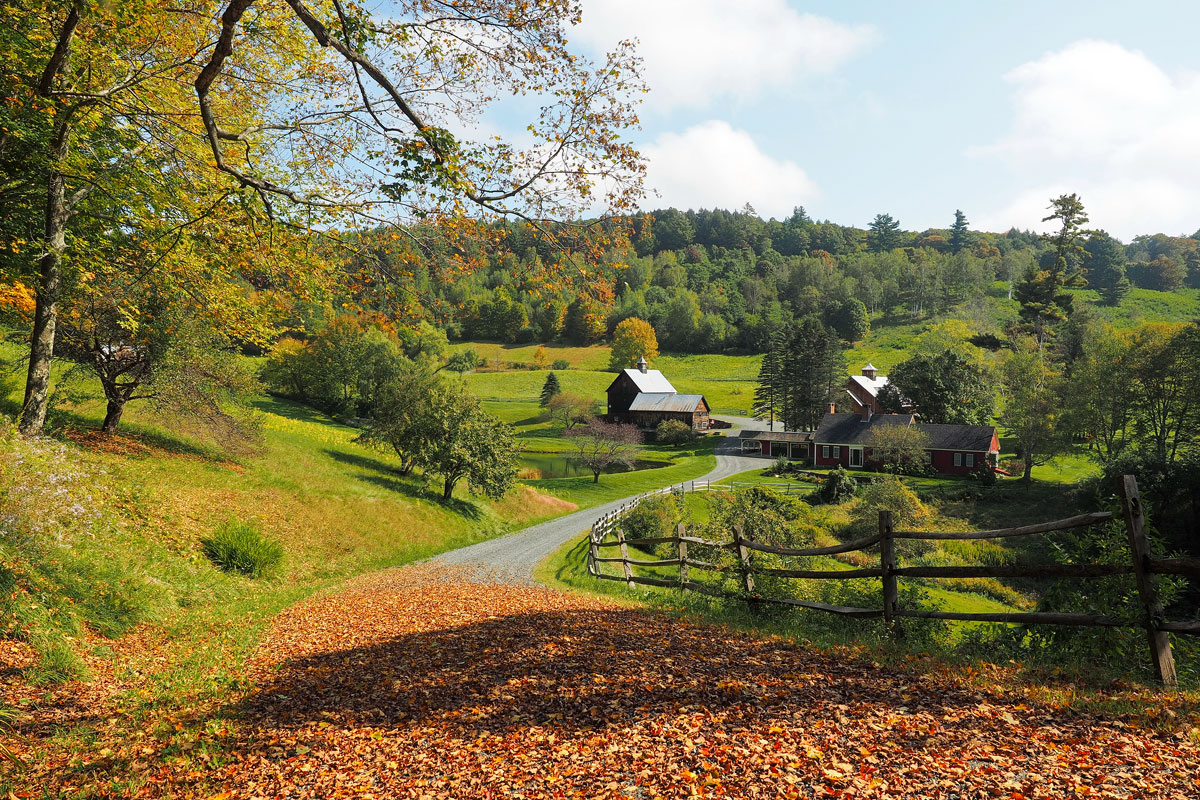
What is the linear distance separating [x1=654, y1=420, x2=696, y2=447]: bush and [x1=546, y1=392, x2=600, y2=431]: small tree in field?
1016cm

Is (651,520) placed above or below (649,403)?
below

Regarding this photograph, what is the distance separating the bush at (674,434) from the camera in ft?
247

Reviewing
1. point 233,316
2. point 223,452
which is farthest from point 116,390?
point 233,316

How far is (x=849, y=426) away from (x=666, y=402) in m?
26.3

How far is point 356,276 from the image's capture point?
8945 millimetres

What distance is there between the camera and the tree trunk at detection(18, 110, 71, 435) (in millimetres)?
10606

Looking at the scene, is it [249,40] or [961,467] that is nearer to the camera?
[249,40]

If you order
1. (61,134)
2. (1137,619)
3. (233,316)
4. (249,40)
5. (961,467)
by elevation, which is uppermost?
(249,40)

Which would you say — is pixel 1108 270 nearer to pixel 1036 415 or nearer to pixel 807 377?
pixel 807 377

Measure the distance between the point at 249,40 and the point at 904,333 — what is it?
426ft

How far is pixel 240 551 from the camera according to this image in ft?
48.5

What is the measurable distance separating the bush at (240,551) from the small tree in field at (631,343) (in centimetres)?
9450

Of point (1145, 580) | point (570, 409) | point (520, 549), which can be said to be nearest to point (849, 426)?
point (570, 409)

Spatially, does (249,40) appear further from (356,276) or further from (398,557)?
(398,557)
